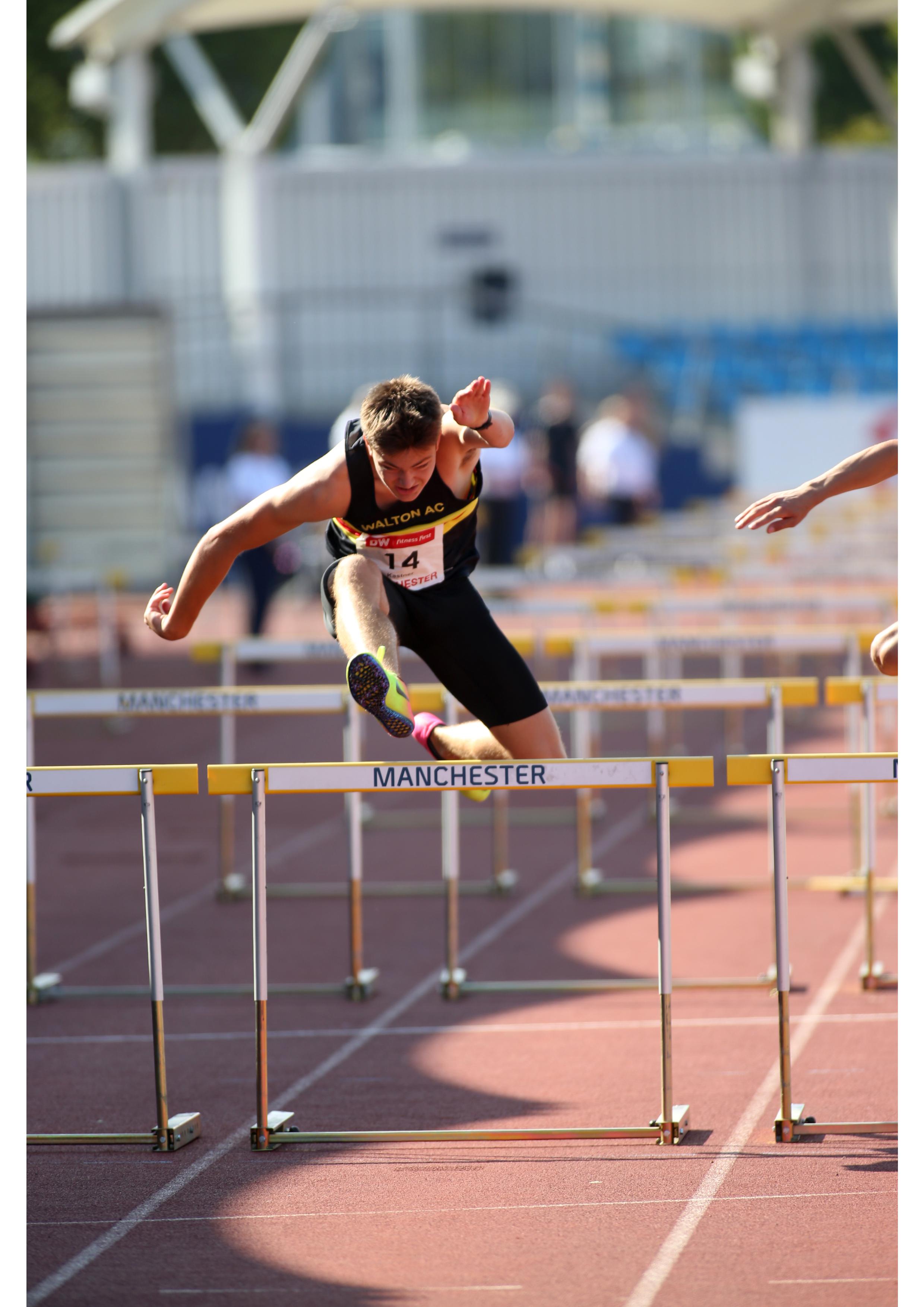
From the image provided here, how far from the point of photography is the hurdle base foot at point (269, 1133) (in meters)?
4.68

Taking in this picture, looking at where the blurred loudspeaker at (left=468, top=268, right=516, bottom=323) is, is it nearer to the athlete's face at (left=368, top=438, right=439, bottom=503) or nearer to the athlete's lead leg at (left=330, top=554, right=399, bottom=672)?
the athlete's lead leg at (left=330, top=554, right=399, bottom=672)

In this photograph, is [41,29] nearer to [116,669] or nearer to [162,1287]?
[116,669]

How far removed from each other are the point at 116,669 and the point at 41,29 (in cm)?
2562

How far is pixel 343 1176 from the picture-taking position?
4.46m

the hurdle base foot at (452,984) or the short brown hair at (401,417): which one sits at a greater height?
the short brown hair at (401,417)

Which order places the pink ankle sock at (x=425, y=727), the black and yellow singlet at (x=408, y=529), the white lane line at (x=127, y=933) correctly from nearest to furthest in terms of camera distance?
the black and yellow singlet at (x=408, y=529) → the pink ankle sock at (x=425, y=727) → the white lane line at (x=127, y=933)

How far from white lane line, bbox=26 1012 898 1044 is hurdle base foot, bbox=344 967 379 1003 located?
1.16 feet

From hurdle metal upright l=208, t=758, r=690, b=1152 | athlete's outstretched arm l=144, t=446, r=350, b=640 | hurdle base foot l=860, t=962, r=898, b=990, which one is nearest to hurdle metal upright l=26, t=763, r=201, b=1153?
hurdle metal upright l=208, t=758, r=690, b=1152

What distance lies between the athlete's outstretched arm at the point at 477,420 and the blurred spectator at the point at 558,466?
1354 centimetres

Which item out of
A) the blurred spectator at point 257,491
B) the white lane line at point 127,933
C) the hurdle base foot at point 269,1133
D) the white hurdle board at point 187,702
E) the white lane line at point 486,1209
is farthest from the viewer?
the blurred spectator at point 257,491

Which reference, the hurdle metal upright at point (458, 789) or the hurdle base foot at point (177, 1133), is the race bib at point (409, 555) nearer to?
the hurdle metal upright at point (458, 789)

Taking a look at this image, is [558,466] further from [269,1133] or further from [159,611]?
[269,1133]

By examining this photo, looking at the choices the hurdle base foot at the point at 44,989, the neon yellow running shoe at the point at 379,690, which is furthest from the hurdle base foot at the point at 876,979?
the hurdle base foot at the point at 44,989
